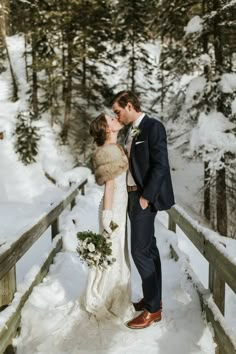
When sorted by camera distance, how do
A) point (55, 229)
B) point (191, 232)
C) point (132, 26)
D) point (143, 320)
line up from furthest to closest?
point (132, 26) → point (55, 229) → point (191, 232) → point (143, 320)

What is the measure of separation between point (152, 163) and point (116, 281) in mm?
1251

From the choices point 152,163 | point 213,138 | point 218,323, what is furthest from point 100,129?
point 213,138

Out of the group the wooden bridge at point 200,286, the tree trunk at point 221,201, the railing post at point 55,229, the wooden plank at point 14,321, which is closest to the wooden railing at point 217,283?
the wooden bridge at point 200,286

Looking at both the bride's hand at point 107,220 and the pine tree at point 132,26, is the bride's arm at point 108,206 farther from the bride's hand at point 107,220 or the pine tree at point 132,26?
the pine tree at point 132,26

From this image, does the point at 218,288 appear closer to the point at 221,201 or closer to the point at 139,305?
the point at 139,305

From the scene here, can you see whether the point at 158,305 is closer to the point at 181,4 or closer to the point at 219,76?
the point at 219,76

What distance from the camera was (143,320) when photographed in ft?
13.5

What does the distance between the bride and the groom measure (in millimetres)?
117

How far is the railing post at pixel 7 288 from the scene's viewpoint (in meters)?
3.87

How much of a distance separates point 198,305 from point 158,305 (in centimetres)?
49

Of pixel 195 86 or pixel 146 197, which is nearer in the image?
pixel 146 197

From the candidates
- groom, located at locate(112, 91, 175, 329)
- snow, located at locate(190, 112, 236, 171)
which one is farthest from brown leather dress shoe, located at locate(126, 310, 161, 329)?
snow, located at locate(190, 112, 236, 171)

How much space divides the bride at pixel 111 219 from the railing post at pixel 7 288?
2.45ft

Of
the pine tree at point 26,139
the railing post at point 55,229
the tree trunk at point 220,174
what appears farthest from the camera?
the pine tree at point 26,139
